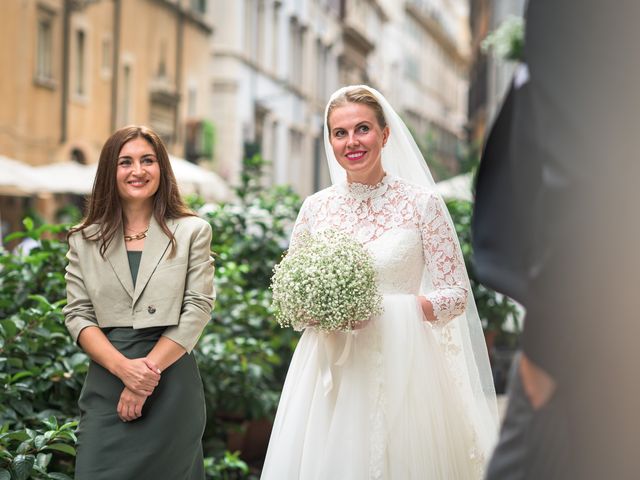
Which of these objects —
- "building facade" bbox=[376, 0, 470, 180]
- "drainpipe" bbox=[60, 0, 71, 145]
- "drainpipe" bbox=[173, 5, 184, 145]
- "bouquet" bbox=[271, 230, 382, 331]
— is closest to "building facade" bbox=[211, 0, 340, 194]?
"drainpipe" bbox=[173, 5, 184, 145]

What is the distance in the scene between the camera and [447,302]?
4.30 meters

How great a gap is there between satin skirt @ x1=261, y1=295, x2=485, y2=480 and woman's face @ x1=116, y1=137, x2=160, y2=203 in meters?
0.84

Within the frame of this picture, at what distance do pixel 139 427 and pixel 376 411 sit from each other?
0.88 m

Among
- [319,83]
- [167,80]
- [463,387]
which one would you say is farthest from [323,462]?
[319,83]

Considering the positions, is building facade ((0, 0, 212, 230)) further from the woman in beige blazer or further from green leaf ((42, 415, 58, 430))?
the woman in beige blazer

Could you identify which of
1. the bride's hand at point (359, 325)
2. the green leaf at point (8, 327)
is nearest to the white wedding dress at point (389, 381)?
the bride's hand at point (359, 325)

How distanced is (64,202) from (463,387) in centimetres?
1993

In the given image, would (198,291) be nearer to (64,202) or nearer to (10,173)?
(10,173)

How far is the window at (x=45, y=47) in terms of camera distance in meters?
22.0

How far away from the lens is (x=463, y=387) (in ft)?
14.8

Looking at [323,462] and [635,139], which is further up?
[635,139]

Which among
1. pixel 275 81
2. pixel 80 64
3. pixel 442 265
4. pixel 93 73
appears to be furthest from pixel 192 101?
pixel 442 265

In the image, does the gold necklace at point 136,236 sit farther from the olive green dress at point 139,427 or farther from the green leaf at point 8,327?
the green leaf at point 8,327

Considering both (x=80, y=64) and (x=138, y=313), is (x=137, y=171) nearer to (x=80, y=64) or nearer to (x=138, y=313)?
(x=138, y=313)
